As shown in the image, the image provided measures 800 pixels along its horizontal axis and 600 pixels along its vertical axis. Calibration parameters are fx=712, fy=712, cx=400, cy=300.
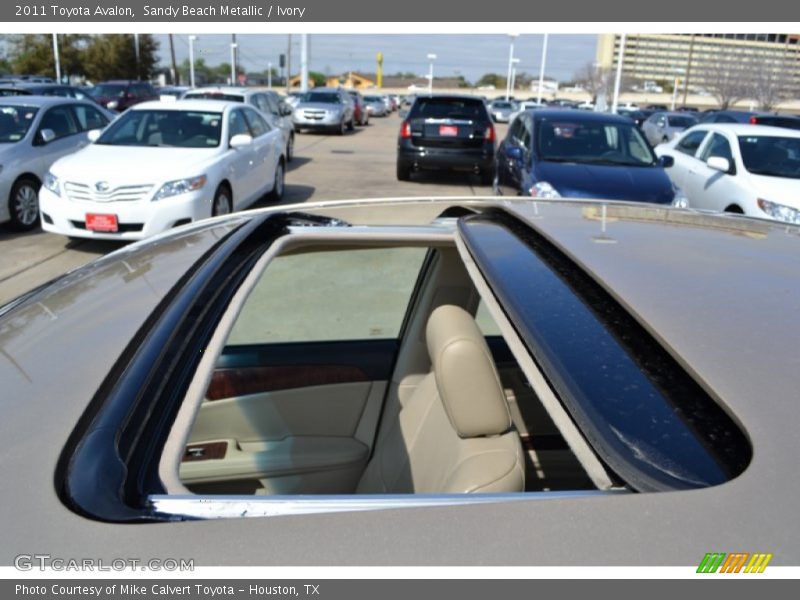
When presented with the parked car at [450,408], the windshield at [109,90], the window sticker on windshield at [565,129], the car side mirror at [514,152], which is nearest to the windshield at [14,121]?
the car side mirror at [514,152]

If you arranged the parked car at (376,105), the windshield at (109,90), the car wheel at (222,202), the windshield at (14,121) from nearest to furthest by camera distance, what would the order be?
1. the car wheel at (222,202)
2. the windshield at (14,121)
3. the windshield at (109,90)
4. the parked car at (376,105)

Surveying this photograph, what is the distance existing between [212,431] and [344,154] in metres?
17.2

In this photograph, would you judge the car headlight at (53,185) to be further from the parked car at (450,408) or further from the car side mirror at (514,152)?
the parked car at (450,408)

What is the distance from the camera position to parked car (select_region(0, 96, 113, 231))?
340 inches

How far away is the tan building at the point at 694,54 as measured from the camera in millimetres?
55375

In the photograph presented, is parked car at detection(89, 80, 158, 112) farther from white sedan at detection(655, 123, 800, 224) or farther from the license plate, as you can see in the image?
white sedan at detection(655, 123, 800, 224)

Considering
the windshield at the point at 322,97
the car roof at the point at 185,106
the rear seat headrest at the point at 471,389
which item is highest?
the car roof at the point at 185,106

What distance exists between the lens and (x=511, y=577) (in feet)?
3.09

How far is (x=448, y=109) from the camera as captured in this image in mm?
13445

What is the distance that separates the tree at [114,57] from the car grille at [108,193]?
4450cm

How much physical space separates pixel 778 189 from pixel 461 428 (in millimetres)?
7608

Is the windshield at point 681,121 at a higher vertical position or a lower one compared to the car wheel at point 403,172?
higher

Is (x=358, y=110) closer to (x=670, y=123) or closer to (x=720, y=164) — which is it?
(x=670, y=123)

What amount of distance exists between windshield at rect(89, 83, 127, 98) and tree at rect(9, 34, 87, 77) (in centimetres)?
1977
